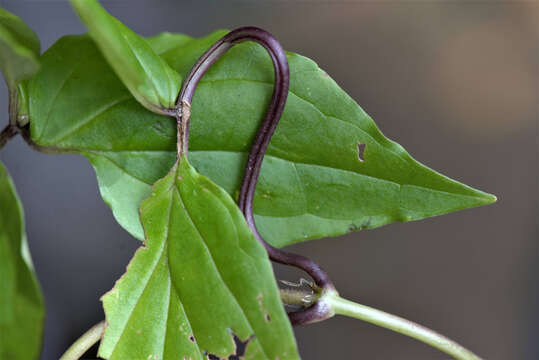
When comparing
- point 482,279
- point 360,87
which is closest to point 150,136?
point 360,87

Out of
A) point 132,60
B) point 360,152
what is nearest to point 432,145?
point 360,152

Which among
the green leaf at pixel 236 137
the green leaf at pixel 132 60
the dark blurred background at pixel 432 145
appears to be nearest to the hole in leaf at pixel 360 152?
the green leaf at pixel 236 137

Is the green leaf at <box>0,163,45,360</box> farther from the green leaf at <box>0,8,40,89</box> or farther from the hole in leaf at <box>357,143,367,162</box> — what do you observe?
the hole in leaf at <box>357,143,367,162</box>

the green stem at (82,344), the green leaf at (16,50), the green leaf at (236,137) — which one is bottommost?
the green stem at (82,344)

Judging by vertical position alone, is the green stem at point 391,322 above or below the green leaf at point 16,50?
below

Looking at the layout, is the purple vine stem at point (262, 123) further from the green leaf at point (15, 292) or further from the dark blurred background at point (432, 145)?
the dark blurred background at point (432, 145)

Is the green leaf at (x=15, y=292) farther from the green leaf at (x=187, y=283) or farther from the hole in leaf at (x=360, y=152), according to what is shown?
the hole in leaf at (x=360, y=152)

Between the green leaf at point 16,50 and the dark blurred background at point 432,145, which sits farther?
the dark blurred background at point 432,145

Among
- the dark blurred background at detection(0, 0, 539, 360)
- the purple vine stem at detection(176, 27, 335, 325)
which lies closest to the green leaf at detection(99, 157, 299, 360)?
the purple vine stem at detection(176, 27, 335, 325)
